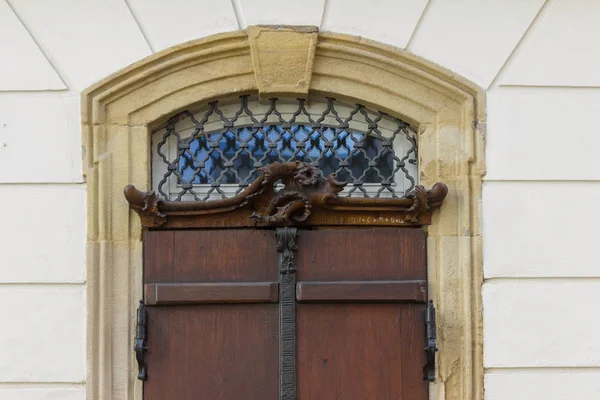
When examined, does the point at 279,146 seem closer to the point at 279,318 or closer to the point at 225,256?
the point at 225,256

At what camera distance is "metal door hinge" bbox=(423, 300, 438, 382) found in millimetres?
3348

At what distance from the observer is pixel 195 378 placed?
11.1ft

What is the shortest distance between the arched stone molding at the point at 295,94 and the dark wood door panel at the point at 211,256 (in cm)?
11

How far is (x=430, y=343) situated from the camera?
3346 mm

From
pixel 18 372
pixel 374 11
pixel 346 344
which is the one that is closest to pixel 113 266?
pixel 18 372

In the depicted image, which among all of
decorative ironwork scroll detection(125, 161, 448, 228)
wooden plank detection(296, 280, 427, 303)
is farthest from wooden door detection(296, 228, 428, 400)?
decorative ironwork scroll detection(125, 161, 448, 228)

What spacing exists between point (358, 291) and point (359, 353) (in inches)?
13.2

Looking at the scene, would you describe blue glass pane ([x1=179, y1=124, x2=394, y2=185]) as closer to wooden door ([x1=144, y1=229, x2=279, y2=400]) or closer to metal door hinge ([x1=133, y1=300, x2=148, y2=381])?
wooden door ([x1=144, y1=229, x2=279, y2=400])

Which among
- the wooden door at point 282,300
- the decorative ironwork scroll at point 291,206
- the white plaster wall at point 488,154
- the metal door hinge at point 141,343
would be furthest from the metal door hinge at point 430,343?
the metal door hinge at point 141,343

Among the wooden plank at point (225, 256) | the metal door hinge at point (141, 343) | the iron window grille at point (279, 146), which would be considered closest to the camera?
the metal door hinge at point (141, 343)

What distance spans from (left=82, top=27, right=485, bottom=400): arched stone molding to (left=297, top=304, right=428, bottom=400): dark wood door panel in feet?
0.56

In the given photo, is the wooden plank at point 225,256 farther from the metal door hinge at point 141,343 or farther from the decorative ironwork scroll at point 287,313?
the metal door hinge at point 141,343

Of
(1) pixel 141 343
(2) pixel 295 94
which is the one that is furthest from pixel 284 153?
(1) pixel 141 343

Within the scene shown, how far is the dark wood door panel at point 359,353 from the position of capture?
11.1 feet
